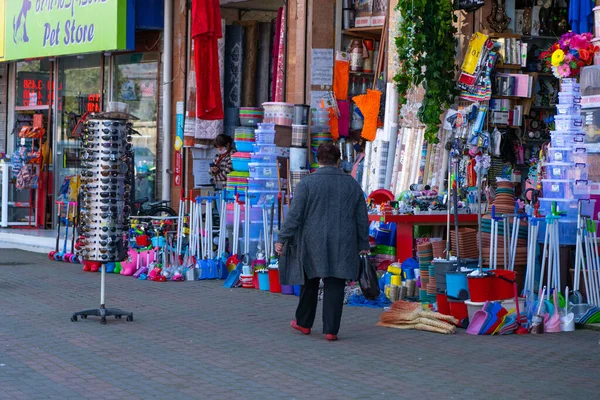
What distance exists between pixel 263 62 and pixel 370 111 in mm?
3748

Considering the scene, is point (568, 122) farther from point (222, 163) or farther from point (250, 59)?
point (250, 59)

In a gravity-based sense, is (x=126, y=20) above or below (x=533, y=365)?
above

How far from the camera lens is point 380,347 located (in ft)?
29.2

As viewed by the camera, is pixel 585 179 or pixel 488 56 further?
pixel 488 56

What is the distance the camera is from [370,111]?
48.9 feet

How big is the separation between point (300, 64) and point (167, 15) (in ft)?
11.1

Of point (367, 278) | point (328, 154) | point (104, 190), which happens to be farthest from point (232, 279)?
point (328, 154)

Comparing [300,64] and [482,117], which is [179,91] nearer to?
→ [300,64]

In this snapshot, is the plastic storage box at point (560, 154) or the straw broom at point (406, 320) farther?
the plastic storage box at point (560, 154)

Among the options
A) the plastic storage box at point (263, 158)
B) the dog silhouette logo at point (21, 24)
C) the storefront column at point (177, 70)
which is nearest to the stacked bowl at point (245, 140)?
the plastic storage box at point (263, 158)

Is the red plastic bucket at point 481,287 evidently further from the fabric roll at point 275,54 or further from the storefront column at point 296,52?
the fabric roll at point 275,54

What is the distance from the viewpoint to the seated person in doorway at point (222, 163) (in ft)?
53.1

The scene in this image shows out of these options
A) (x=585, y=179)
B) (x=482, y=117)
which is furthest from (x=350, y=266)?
(x=482, y=117)

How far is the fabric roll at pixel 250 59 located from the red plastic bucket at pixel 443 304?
841 cm
